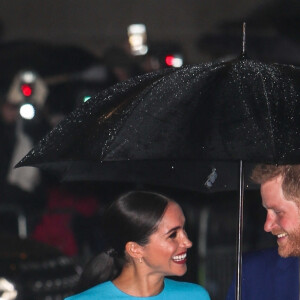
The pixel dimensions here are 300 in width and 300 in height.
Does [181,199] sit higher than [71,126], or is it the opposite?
[181,199]

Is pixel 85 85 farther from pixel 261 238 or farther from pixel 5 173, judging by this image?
pixel 261 238

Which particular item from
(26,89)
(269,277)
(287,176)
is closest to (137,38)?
(26,89)

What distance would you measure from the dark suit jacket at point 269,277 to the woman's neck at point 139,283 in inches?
21.5

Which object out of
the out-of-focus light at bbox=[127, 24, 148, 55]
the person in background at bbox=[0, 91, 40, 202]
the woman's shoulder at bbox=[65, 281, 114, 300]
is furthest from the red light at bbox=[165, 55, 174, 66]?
the woman's shoulder at bbox=[65, 281, 114, 300]

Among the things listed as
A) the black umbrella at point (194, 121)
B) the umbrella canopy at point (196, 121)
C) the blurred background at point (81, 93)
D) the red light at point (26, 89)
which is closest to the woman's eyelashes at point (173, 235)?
the black umbrella at point (194, 121)

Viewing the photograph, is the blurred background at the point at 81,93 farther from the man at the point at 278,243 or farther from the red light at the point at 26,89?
the man at the point at 278,243

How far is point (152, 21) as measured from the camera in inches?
488

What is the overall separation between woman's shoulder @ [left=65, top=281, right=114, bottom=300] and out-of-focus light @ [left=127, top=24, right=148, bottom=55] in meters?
5.34

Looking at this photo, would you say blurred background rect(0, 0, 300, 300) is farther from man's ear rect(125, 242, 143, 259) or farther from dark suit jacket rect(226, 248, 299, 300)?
dark suit jacket rect(226, 248, 299, 300)

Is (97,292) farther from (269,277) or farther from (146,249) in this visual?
(269,277)

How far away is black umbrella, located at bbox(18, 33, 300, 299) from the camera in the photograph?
14.0 ft

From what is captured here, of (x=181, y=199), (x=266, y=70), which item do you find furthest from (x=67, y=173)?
(x=181, y=199)

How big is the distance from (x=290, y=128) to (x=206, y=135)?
0.32 m

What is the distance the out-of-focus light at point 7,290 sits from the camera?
7.45 meters
